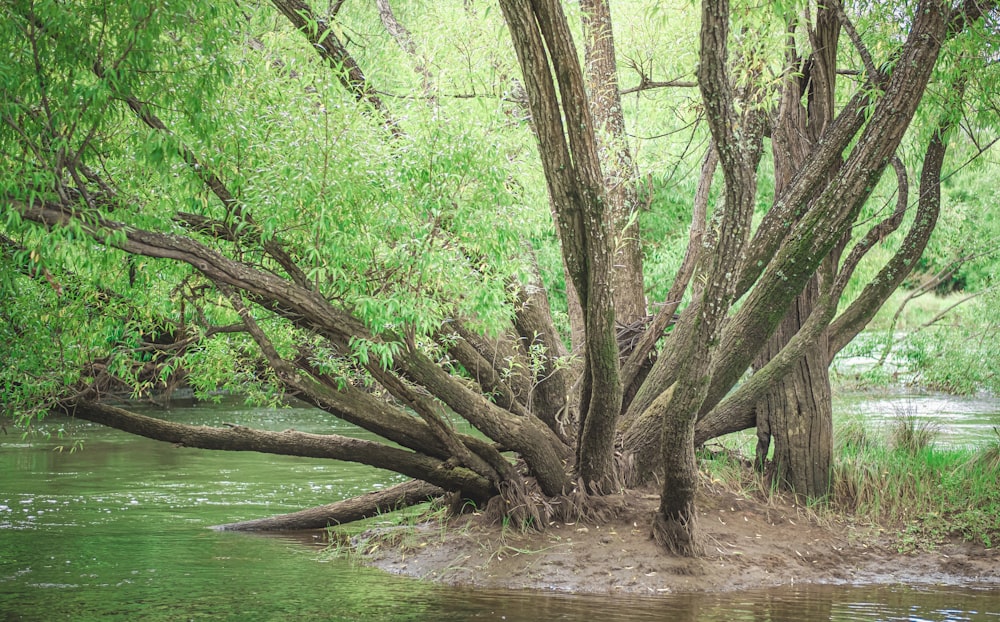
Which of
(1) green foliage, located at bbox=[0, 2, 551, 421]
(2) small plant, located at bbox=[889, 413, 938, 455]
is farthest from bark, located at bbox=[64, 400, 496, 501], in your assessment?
(2) small plant, located at bbox=[889, 413, 938, 455]

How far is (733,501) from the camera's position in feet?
30.1

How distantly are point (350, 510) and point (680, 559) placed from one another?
3799 mm

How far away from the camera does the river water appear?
6.81 meters

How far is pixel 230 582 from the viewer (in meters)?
7.74

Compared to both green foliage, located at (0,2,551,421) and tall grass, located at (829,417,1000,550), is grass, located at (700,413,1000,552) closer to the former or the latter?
tall grass, located at (829,417,1000,550)

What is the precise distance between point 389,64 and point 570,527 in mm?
4521

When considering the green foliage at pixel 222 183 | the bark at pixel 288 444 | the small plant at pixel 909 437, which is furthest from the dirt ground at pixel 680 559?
the green foliage at pixel 222 183

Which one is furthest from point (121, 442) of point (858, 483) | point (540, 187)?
point (858, 483)

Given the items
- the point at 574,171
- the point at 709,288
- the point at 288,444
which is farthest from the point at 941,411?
the point at 574,171

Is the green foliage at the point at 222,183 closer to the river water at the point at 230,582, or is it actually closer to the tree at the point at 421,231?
the tree at the point at 421,231

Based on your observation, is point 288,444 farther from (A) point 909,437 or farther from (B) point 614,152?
(A) point 909,437

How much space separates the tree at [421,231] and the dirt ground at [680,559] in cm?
31

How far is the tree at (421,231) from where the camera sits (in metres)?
6.20

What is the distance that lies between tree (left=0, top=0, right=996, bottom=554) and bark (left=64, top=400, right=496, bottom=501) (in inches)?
1.0
